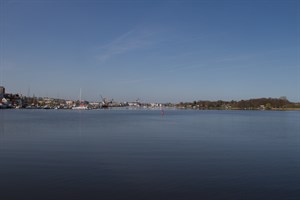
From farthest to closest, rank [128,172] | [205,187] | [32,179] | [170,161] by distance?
[170,161] < [128,172] < [32,179] < [205,187]

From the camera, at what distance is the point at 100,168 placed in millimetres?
14781

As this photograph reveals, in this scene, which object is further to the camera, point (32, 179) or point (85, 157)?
point (85, 157)

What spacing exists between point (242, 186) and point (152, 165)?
5.06 metres

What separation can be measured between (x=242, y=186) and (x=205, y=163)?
14.8 ft

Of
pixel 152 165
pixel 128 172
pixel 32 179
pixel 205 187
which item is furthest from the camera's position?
pixel 152 165

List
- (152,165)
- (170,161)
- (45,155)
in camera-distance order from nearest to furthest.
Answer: (152,165)
(170,161)
(45,155)

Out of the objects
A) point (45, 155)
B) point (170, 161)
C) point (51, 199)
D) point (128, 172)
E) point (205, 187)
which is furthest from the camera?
point (45, 155)

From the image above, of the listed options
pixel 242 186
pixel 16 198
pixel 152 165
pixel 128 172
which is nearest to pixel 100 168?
pixel 128 172

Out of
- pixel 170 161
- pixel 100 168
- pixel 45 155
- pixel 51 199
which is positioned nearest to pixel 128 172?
pixel 100 168

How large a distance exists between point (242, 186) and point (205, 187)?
1.45 metres

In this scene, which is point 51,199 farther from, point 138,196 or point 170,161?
point 170,161

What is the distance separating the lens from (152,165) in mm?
15734

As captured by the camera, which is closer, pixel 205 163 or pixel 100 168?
pixel 100 168

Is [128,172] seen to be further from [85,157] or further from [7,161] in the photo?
[7,161]
